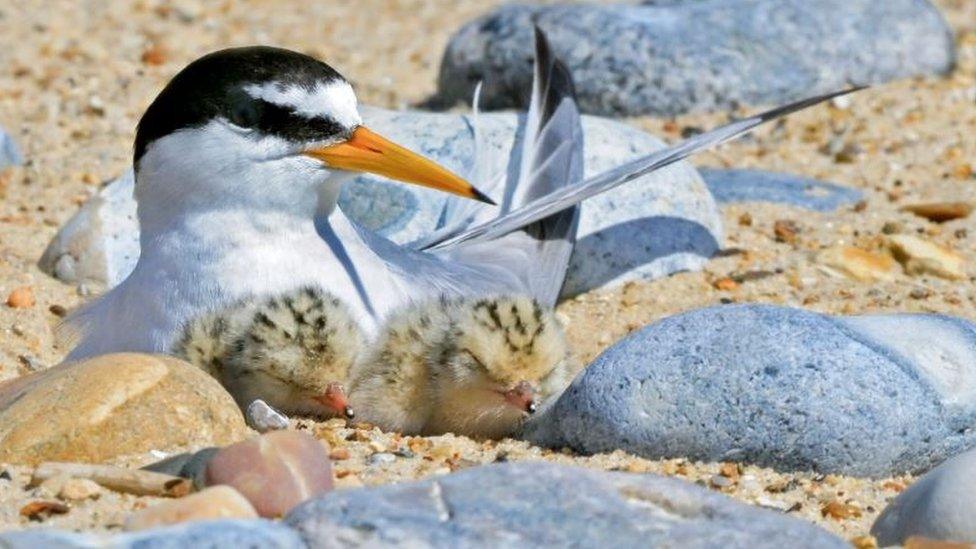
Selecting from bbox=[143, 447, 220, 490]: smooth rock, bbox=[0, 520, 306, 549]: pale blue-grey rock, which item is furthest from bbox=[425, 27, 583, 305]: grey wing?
bbox=[0, 520, 306, 549]: pale blue-grey rock

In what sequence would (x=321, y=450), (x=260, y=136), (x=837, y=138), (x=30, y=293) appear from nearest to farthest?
(x=321, y=450), (x=260, y=136), (x=30, y=293), (x=837, y=138)

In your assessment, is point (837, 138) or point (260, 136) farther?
point (837, 138)

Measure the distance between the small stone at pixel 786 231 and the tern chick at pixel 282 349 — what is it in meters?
2.21

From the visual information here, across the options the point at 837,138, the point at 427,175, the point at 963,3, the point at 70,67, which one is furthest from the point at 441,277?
the point at 963,3

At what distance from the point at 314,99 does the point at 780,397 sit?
1216mm

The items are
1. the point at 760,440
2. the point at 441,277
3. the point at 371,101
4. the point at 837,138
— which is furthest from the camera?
the point at 371,101

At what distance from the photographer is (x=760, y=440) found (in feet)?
12.9

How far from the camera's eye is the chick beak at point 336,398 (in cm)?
409

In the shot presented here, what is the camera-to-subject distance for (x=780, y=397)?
394 cm

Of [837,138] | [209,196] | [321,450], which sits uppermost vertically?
[209,196]

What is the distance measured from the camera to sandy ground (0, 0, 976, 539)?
3.92 meters

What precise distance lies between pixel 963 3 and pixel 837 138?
2.57 m

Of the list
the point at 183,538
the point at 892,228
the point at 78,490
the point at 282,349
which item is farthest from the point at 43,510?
the point at 892,228

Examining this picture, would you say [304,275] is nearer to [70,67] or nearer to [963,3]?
[70,67]
